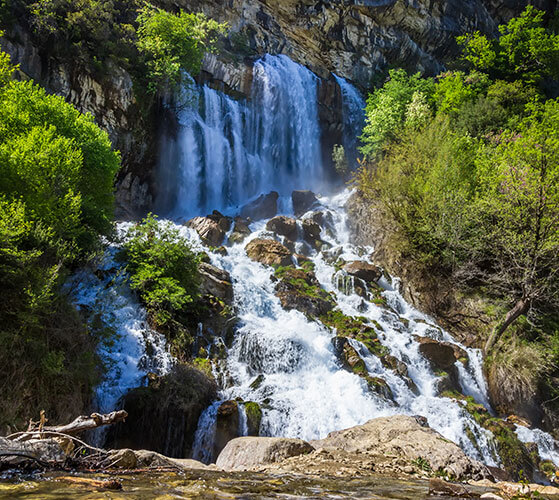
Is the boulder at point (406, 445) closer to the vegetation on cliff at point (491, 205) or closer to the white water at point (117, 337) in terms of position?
the white water at point (117, 337)

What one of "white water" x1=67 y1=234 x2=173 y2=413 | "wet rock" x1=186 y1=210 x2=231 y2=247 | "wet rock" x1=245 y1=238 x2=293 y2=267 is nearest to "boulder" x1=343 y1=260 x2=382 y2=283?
"wet rock" x1=245 y1=238 x2=293 y2=267

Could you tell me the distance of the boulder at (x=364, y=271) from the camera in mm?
21109

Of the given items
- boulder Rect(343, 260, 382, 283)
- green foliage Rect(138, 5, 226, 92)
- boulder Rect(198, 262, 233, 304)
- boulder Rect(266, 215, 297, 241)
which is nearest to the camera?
boulder Rect(198, 262, 233, 304)

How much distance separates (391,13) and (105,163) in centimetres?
3549

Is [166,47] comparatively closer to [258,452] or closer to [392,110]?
[392,110]

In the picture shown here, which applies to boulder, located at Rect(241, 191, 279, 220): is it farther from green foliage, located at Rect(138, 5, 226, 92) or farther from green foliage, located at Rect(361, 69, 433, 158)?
green foliage, located at Rect(138, 5, 226, 92)

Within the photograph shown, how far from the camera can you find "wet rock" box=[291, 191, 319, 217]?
100 ft

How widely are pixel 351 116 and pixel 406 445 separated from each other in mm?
39445

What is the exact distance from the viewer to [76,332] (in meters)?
9.89

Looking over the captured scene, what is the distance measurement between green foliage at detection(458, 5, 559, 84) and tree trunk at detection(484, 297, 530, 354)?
A: 22324 millimetres

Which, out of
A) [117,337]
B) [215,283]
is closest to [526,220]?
[215,283]

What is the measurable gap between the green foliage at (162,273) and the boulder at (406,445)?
7.73 metres

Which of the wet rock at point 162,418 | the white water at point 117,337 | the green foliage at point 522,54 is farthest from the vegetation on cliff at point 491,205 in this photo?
the white water at point 117,337

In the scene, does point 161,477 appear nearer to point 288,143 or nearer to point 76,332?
point 76,332
